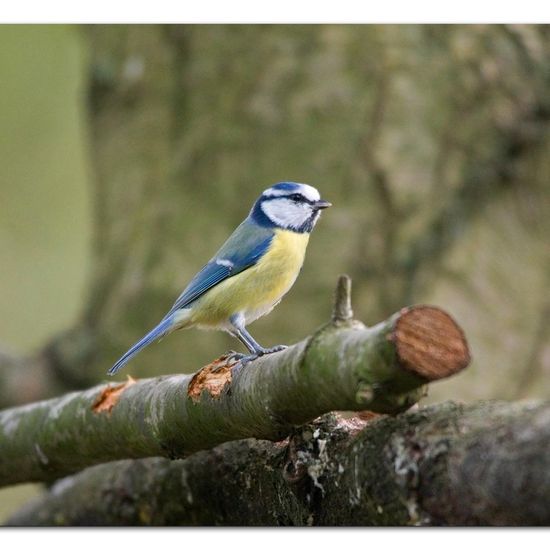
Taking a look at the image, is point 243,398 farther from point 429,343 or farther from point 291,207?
point 291,207

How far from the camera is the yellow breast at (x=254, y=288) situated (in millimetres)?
1717

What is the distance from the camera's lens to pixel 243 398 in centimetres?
125

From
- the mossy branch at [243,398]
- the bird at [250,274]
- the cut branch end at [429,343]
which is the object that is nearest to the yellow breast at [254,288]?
the bird at [250,274]

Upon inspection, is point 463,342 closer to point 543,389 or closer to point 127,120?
point 543,389

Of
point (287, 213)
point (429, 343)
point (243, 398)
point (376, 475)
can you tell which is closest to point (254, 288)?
point (287, 213)

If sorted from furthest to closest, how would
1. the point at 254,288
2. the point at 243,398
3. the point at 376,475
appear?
the point at 254,288, the point at 243,398, the point at 376,475

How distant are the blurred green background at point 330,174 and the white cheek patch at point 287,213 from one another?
80cm

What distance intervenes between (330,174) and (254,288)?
3.17 feet

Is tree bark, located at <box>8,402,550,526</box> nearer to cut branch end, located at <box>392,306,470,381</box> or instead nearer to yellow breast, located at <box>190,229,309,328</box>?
cut branch end, located at <box>392,306,470,381</box>

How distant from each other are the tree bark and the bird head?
47 centimetres

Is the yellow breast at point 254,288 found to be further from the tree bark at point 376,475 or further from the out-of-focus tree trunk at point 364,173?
the out-of-focus tree trunk at point 364,173

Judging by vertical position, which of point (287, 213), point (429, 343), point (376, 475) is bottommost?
point (376, 475)

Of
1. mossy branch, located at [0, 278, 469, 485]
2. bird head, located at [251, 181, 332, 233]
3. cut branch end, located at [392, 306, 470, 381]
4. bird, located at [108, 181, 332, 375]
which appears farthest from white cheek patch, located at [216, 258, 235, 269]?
cut branch end, located at [392, 306, 470, 381]

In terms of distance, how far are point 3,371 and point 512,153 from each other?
1.70m
